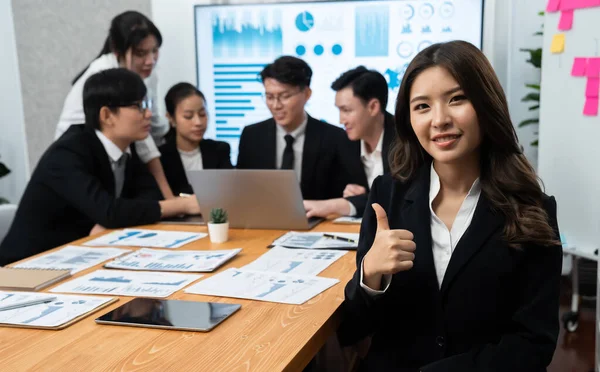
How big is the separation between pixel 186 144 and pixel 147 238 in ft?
3.58

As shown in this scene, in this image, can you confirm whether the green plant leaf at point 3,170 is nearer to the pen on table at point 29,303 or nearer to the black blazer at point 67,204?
the black blazer at point 67,204

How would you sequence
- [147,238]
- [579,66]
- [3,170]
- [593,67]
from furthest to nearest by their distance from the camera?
[3,170] → [579,66] → [593,67] → [147,238]

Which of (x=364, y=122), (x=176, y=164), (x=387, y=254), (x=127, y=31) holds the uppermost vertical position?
(x=127, y=31)

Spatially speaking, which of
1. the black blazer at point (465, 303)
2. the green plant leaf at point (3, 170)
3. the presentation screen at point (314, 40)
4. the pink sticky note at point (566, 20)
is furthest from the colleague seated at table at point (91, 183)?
the green plant leaf at point (3, 170)

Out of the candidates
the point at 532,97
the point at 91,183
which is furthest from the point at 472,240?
the point at 532,97

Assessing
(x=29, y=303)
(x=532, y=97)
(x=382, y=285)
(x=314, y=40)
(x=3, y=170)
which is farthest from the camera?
(x=3, y=170)

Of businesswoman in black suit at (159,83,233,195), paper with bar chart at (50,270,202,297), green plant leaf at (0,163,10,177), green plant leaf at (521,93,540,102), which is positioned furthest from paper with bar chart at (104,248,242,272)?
green plant leaf at (0,163,10,177)

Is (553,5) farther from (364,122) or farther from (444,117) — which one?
(444,117)

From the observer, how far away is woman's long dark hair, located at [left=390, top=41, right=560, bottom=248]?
134 centimetres

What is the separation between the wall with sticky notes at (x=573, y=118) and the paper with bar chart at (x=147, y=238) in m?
1.83

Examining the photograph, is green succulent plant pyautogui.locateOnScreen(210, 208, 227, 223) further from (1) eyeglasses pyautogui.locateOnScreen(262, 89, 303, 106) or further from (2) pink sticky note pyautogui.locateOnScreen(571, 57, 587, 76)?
(2) pink sticky note pyautogui.locateOnScreen(571, 57, 587, 76)

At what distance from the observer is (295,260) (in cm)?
196

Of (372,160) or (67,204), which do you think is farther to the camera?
(372,160)

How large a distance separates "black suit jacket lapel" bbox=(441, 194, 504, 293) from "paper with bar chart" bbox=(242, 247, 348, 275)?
0.51 meters
